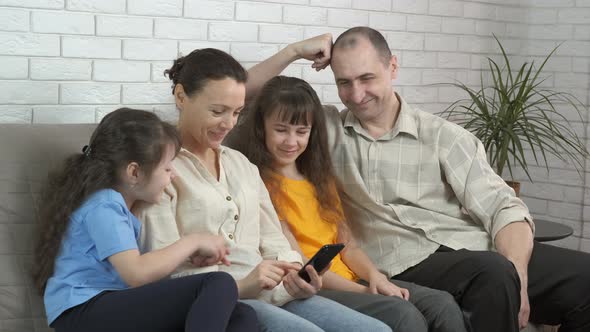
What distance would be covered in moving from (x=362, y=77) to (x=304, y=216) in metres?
0.55

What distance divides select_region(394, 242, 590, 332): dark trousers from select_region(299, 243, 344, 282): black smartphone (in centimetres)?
61

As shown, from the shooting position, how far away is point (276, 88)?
2.87 m

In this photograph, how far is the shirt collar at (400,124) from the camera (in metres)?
3.11

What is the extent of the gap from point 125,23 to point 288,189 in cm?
81

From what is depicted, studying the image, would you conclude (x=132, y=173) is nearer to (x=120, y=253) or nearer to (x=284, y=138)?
(x=120, y=253)

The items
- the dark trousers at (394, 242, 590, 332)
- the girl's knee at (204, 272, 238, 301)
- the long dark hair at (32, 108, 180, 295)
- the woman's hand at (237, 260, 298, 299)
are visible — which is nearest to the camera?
the girl's knee at (204, 272, 238, 301)

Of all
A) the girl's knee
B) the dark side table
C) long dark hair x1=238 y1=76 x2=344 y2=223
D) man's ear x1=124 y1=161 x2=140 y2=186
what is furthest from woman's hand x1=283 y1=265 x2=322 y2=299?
the dark side table

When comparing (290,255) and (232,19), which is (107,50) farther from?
(290,255)

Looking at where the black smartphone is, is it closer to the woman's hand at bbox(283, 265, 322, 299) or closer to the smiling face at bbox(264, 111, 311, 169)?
the woman's hand at bbox(283, 265, 322, 299)

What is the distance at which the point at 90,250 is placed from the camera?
2.24 m

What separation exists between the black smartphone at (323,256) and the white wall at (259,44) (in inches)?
41.4

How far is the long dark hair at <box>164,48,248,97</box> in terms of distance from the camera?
256cm

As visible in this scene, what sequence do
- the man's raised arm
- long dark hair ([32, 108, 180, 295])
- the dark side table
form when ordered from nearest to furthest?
1. long dark hair ([32, 108, 180, 295])
2. the man's raised arm
3. the dark side table

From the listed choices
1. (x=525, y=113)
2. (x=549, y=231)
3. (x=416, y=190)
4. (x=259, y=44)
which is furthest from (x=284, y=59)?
(x=525, y=113)
